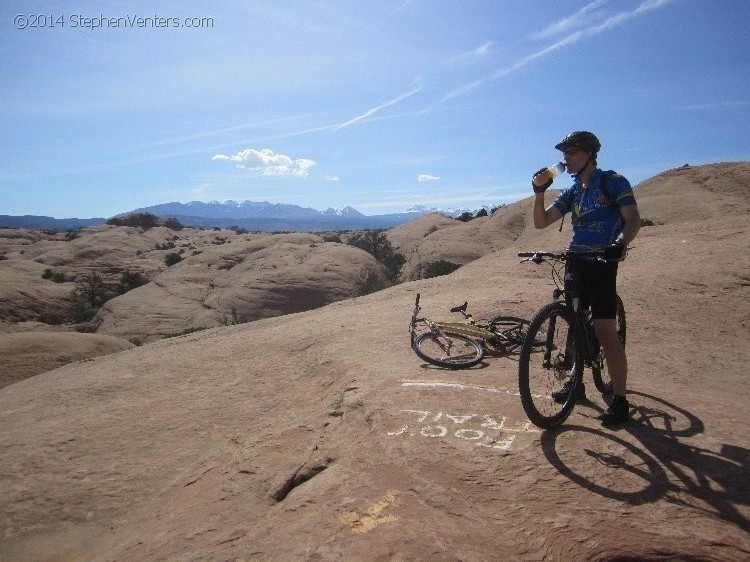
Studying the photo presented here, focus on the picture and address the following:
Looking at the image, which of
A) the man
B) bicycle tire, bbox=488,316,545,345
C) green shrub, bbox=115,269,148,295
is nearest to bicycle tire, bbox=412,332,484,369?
bicycle tire, bbox=488,316,545,345

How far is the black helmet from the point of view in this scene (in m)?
4.23

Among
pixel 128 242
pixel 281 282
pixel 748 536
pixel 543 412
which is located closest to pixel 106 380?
pixel 543 412

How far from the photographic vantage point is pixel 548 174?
434cm

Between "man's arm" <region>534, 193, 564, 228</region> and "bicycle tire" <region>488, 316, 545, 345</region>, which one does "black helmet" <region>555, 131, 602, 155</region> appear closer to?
"man's arm" <region>534, 193, 564, 228</region>

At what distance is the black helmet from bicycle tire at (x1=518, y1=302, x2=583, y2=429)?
1.46 m

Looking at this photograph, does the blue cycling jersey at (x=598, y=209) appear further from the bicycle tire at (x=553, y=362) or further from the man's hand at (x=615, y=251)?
the bicycle tire at (x=553, y=362)

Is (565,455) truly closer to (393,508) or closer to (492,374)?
(393,508)

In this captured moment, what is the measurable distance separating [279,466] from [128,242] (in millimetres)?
51490

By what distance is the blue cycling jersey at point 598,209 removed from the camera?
4055 millimetres

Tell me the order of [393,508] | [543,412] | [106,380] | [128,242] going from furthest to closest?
[128,242]
[106,380]
[543,412]
[393,508]

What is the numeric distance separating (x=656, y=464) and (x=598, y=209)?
2.16m

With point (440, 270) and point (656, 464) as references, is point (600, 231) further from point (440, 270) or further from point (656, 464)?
point (440, 270)

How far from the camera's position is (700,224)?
51.0 ft

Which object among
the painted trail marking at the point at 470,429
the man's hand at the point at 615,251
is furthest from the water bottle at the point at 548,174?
the painted trail marking at the point at 470,429
